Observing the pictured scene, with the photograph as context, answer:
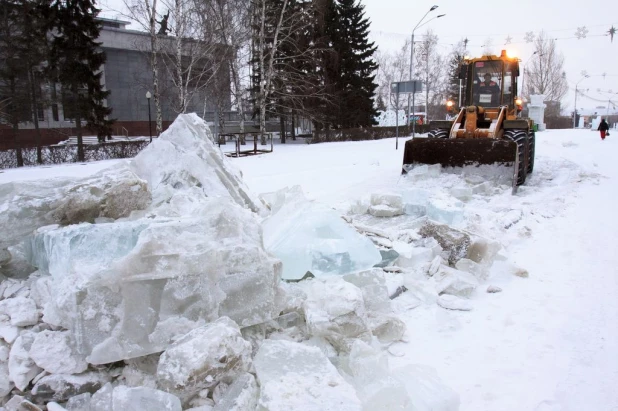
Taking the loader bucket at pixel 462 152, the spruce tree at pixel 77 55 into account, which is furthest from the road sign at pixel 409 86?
the spruce tree at pixel 77 55

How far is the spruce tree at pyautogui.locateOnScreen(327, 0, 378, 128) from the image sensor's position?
31.0 m

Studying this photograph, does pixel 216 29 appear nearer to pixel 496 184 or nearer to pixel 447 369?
pixel 496 184

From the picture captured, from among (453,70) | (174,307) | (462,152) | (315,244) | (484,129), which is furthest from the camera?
(453,70)

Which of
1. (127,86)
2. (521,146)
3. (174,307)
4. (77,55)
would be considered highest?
(127,86)

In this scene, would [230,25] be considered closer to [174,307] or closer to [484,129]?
[484,129]

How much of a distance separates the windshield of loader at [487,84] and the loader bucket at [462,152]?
273 cm

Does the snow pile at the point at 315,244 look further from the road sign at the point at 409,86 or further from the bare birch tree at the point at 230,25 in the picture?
the bare birch tree at the point at 230,25

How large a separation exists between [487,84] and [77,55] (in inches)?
791

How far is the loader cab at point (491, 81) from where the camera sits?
37.0 ft

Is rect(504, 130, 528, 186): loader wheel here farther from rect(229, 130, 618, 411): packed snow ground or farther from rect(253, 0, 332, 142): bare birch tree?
rect(253, 0, 332, 142): bare birch tree

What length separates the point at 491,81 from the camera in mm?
11516

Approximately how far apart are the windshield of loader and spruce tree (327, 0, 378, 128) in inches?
757

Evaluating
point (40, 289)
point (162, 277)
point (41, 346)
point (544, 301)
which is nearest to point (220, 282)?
point (162, 277)

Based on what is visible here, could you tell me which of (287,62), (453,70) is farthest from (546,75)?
(287,62)
